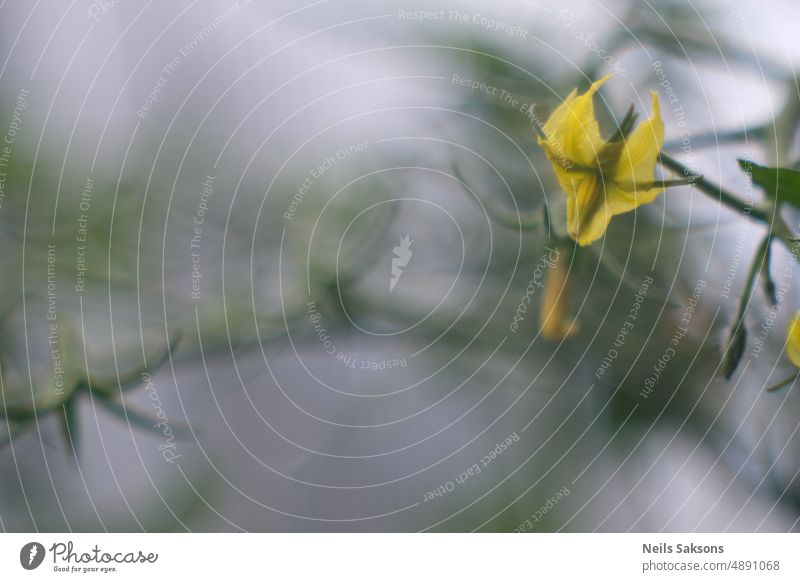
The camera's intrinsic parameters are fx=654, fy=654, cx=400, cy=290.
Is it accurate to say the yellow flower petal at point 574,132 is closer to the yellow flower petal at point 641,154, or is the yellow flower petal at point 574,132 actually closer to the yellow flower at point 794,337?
the yellow flower petal at point 641,154

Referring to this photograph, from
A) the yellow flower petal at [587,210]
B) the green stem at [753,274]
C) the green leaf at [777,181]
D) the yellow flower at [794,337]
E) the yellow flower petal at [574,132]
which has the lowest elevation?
the yellow flower at [794,337]

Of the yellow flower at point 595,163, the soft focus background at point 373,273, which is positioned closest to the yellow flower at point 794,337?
the soft focus background at point 373,273

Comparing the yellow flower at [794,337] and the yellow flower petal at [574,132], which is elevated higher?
the yellow flower petal at [574,132]

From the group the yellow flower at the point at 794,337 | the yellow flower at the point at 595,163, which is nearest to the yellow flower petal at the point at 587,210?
the yellow flower at the point at 595,163

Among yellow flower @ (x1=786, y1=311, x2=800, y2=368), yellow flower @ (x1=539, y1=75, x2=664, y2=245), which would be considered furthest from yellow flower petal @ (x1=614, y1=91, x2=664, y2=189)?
yellow flower @ (x1=786, y1=311, x2=800, y2=368)

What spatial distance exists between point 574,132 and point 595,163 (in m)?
0.02

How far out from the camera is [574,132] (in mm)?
346

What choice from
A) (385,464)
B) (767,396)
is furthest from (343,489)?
(767,396)

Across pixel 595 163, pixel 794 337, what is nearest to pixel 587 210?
pixel 595 163

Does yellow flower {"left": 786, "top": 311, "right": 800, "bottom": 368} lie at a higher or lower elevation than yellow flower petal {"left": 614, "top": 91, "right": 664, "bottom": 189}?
lower

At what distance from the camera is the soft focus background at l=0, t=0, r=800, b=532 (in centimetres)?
36

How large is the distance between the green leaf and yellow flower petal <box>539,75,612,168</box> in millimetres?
94

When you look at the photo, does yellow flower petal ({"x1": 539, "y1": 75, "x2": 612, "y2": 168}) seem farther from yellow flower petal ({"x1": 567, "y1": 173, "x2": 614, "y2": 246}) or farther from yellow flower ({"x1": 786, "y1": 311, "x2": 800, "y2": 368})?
yellow flower ({"x1": 786, "y1": 311, "x2": 800, "y2": 368})

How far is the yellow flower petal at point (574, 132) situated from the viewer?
344mm
